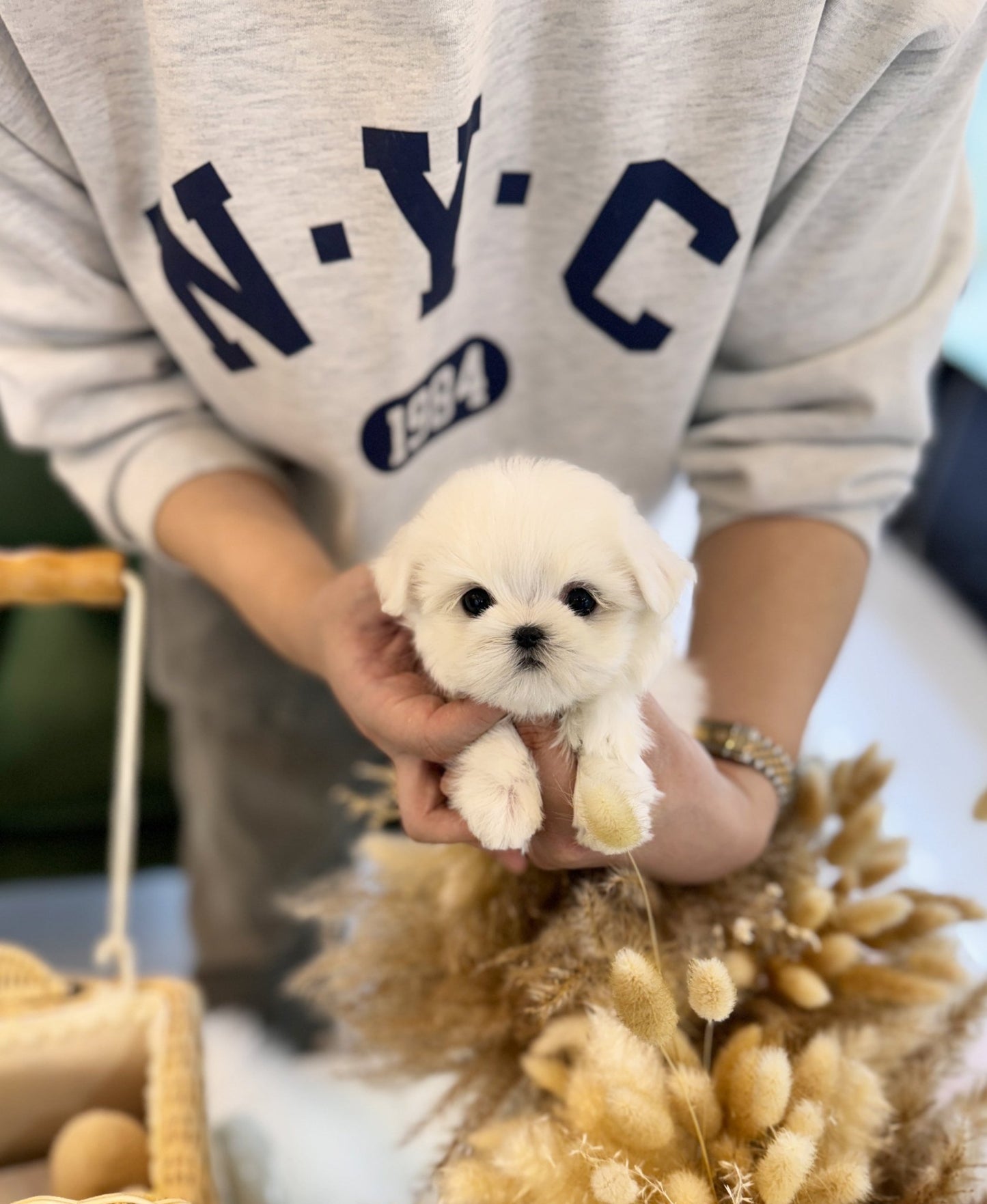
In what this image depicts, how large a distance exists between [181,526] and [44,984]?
0.35 meters

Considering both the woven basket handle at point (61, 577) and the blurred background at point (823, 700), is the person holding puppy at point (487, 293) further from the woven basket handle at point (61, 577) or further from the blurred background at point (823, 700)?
the blurred background at point (823, 700)

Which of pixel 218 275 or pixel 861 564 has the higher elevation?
pixel 218 275

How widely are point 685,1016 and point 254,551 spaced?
1.39 ft

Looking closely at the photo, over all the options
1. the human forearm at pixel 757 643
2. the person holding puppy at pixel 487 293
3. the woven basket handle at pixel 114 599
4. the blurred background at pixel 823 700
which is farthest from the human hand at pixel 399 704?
the blurred background at pixel 823 700

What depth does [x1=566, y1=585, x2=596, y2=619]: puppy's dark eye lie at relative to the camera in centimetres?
46

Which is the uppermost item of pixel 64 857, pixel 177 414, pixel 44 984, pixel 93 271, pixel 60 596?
pixel 93 271

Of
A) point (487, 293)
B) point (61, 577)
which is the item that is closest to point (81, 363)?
point (61, 577)

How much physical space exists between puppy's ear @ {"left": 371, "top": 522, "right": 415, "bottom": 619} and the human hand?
0.17 feet

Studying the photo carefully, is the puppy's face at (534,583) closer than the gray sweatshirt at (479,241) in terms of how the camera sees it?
Yes

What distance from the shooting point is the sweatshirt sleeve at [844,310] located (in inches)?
22.9

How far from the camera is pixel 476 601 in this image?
1.52ft

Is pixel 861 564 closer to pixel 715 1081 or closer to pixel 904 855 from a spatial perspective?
pixel 904 855

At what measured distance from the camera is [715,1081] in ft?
1.64

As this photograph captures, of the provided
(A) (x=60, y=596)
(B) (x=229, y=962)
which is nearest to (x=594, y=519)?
(A) (x=60, y=596)
